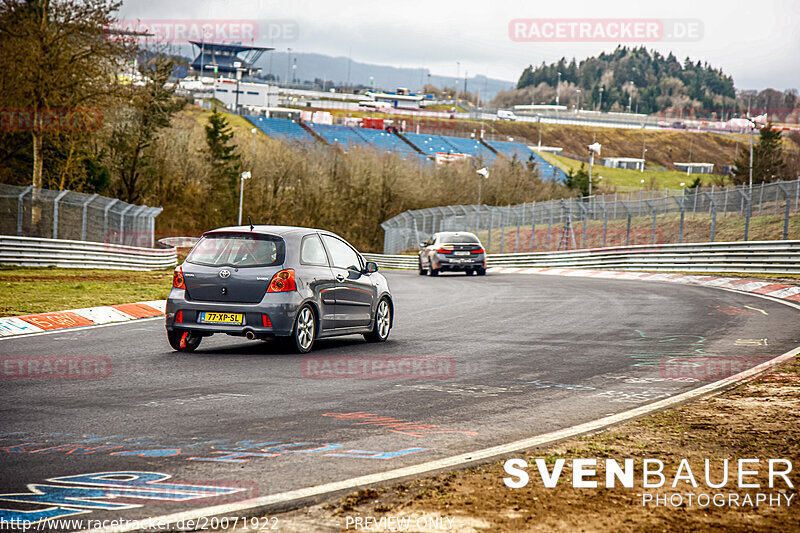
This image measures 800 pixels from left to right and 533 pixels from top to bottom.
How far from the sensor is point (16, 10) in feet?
122

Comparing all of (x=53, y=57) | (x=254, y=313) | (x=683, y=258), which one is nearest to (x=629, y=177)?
(x=683, y=258)

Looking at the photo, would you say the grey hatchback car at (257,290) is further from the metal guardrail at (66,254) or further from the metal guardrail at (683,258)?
the metal guardrail at (683,258)

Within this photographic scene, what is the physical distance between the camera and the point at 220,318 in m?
11.1

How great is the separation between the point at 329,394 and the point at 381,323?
508cm

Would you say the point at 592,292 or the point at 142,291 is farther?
the point at 592,292

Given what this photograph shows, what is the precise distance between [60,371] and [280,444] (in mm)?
4250

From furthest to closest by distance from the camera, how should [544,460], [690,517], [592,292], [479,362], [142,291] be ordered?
[592,292] < [142,291] < [479,362] < [544,460] < [690,517]

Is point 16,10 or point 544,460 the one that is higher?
point 16,10

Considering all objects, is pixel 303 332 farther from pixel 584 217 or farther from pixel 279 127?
pixel 279 127

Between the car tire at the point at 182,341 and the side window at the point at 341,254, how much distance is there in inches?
82.4

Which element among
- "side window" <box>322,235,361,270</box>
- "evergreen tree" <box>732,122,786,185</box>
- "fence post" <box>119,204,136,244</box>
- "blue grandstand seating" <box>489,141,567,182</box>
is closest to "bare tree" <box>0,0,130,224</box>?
"fence post" <box>119,204,136,244</box>

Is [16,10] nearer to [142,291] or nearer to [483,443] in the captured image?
[142,291]

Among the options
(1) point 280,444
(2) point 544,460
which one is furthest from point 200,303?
(2) point 544,460

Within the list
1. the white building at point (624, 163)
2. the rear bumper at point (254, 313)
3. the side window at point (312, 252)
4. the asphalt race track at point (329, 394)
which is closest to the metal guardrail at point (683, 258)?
the asphalt race track at point (329, 394)
